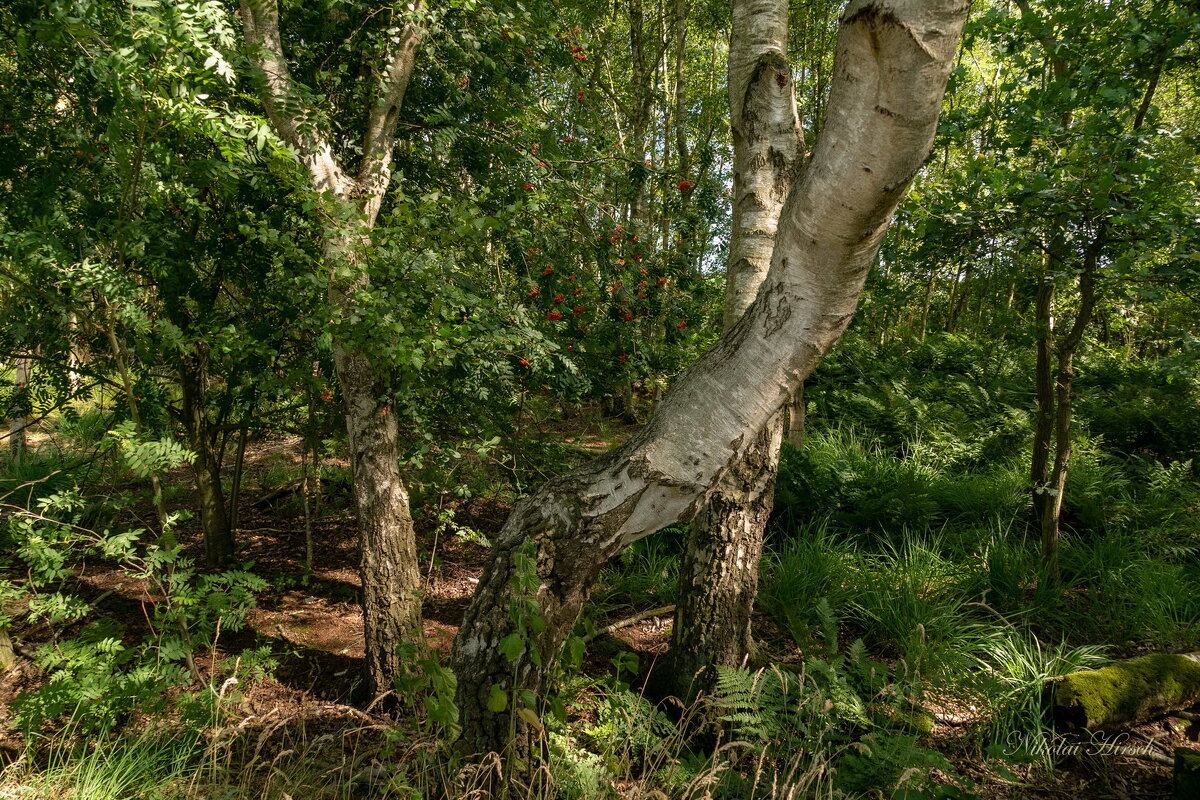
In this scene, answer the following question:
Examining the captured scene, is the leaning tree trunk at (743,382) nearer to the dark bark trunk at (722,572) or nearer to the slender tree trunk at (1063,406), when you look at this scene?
the dark bark trunk at (722,572)

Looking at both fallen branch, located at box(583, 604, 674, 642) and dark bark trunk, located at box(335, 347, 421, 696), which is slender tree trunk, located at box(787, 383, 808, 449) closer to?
fallen branch, located at box(583, 604, 674, 642)

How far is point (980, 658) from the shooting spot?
3.69 meters

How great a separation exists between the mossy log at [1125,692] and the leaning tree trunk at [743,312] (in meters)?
1.72

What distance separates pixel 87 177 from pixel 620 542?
147 inches

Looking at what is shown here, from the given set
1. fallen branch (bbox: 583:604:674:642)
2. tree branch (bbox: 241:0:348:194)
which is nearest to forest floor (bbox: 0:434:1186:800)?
fallen branch (bbox: 583:604:674:642)

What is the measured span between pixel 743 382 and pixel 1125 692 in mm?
3240

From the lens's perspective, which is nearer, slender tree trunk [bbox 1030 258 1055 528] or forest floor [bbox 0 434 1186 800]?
forest floor [bbox 0 434 1186 800]

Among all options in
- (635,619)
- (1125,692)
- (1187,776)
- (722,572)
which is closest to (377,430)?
(722,572)

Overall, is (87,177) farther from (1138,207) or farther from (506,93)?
(1138,207)

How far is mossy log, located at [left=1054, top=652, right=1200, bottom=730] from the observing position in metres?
3.12

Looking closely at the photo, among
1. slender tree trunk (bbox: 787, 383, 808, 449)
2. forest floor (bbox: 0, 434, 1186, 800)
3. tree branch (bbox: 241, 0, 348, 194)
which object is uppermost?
tree branch (bbox: 241, 0, 348, 194)

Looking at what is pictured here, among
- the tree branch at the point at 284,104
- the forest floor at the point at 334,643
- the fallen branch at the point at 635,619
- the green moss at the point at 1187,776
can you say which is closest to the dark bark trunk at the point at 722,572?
the forest floor at the point at 334,643

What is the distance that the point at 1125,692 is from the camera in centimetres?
316

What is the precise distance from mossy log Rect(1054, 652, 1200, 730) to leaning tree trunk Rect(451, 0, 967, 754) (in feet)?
9.47
